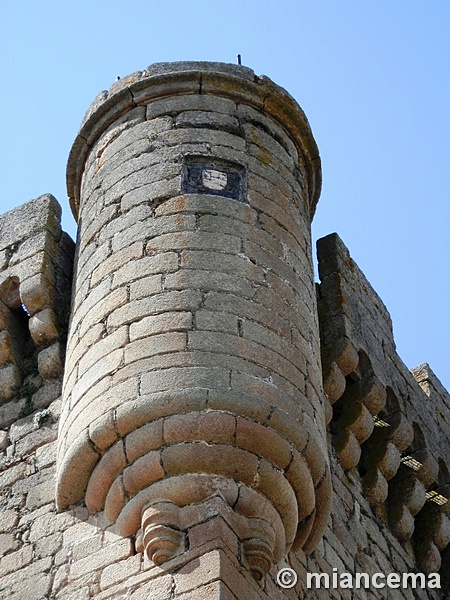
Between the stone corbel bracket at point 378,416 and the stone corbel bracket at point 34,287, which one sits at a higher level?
the stone corbel bracket at point 34,287

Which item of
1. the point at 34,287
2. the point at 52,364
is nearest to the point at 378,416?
the point at 52,364

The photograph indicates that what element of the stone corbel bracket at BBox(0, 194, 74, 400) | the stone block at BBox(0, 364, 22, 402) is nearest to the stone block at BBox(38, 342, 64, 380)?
the stone corbel bracket at BBox(0, 194, 74, 400)

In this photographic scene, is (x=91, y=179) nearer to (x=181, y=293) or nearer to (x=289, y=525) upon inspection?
(x=181, y=293)

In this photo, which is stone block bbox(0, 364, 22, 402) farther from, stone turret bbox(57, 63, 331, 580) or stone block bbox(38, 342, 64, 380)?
stone turret bbox(57, 63, 331, 580)

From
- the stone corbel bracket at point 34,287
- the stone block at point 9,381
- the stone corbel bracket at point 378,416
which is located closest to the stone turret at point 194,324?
the stone corbel bracket at point 34,287

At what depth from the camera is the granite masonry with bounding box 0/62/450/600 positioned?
6641 mm

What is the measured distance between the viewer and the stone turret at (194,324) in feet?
21.8

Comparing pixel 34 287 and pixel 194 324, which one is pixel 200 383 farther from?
pixel 34 287

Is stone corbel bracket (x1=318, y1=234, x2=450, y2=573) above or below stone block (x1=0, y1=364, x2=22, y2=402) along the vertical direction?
below

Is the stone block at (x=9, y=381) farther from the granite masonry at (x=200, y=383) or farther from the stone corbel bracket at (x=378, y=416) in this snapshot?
the stone corbel bracket at (x=378, y=416)

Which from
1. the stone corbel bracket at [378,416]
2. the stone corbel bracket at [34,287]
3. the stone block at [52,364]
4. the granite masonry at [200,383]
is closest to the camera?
the granite masonry at [200,383]

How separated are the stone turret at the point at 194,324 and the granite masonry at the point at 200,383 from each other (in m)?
0.01

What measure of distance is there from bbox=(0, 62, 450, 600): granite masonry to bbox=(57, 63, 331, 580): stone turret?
0.4 inches

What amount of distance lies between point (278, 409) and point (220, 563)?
35.7 inches
